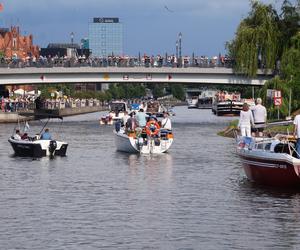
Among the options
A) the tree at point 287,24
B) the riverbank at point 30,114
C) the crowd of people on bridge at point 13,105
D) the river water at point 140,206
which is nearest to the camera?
the river water at point 140,206

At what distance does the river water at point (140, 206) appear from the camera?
27.5 metres

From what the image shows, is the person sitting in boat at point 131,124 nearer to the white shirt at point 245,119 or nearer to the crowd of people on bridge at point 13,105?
the white shirt at point 245,119

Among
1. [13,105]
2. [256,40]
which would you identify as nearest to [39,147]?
[256,40]

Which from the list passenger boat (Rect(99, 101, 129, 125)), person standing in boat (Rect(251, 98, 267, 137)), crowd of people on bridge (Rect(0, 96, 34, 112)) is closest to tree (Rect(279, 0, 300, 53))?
passenger boat (Rect(99, 101, 129, 125))

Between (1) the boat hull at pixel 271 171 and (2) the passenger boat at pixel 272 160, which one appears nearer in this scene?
(2) the passenger boat at pixel 272 160

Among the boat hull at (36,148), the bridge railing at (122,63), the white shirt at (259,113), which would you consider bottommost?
the boat hull at (36,148)

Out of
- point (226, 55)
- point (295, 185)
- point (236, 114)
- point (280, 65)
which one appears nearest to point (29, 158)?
point (295, 185)

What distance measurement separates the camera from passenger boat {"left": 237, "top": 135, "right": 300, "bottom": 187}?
35750 mm

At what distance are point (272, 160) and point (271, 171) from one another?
94cm

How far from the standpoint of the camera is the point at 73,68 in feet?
355

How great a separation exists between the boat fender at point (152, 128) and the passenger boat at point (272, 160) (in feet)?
52.6

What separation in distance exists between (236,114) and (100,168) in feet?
312

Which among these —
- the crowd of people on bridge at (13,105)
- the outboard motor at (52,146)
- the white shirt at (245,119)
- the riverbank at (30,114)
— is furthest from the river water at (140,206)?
the crowd of people on bridge at (13,105)

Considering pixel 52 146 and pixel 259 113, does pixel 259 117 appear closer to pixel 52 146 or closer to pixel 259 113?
pixel 259 113
